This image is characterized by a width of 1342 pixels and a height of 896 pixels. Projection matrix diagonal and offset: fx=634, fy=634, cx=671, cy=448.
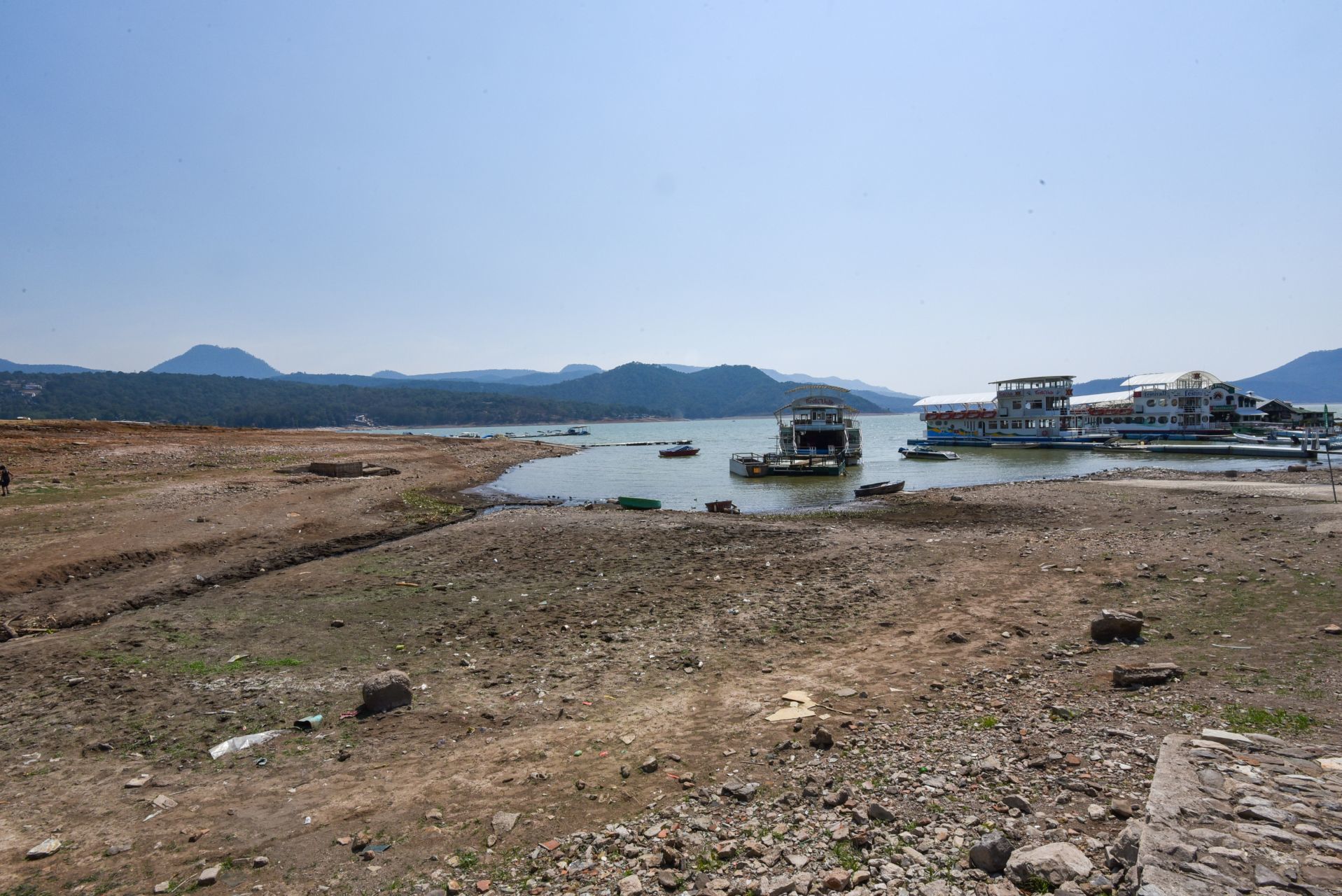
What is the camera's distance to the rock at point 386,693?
813 cm

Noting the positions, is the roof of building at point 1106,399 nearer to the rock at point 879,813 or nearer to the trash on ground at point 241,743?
the rock at point 879,813

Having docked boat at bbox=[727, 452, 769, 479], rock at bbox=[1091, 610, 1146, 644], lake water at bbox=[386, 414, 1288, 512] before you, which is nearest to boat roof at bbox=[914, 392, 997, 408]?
lake water at bbox=[386, 414, 1288, 512]

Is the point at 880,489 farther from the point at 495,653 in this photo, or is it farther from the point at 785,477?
the point at 495,653

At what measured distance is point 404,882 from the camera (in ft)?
15.9

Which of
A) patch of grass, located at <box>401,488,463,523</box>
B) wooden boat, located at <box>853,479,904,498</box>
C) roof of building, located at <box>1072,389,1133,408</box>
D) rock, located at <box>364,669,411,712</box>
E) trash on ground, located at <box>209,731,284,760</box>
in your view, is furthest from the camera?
roof of building, located at <box>1072,389,1133,408</box>

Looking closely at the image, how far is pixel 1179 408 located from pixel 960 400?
25.5 meters

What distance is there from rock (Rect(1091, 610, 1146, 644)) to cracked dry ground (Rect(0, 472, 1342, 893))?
386 mm

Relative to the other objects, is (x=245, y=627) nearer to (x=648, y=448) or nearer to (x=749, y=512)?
(x=749, y=512)

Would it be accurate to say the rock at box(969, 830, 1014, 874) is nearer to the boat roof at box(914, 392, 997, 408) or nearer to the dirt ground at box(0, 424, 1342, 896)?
the dirt ground at box(0, 424, 1342, 896)

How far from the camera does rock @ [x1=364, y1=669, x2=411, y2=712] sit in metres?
8.13

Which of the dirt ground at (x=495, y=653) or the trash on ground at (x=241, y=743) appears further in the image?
the trash on ground at (x=241, y=743)

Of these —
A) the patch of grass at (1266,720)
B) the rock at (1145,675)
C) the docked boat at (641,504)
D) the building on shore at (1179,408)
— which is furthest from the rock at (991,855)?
the building on shore at (1179,408)

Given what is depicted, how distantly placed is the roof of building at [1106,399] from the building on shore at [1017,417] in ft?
36.5

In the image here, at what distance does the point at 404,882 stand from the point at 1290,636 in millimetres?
11717
